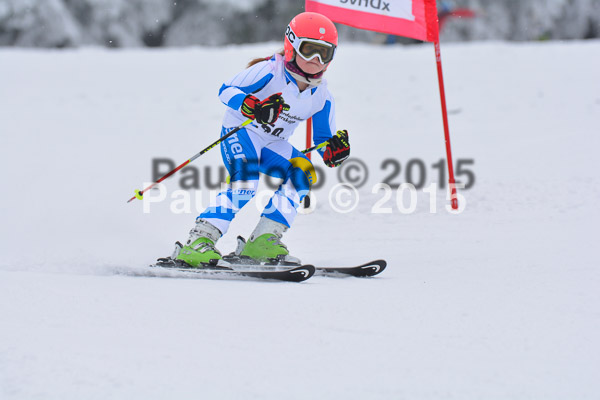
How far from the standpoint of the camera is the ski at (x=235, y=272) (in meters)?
3.69

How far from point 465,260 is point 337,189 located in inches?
113

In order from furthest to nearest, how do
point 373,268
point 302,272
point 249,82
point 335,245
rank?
1. point 335,245
2. point 249,82
3. point 373,268
4. point 302,272

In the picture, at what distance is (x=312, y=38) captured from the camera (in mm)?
3895

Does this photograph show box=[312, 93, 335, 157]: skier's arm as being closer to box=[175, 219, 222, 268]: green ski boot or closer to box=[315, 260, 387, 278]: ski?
box=[315, 260, 387, 278]: ski

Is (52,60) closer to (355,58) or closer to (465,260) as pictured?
(355,58)

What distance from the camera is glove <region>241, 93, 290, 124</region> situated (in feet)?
12.5

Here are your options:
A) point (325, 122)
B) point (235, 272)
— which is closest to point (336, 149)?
point (325, 122)

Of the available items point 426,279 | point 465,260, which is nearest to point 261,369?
point 426,279

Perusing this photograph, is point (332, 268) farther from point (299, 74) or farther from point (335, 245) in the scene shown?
point (335, 245)

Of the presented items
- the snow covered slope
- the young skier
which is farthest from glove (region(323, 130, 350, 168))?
the snow covered slope

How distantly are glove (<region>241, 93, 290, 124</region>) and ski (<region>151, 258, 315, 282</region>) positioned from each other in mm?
849

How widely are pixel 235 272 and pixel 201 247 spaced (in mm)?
300

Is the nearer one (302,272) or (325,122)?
(302,272)

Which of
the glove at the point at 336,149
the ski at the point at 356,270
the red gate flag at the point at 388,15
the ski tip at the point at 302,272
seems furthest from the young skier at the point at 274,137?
the red gate flag at the point at 388,15
